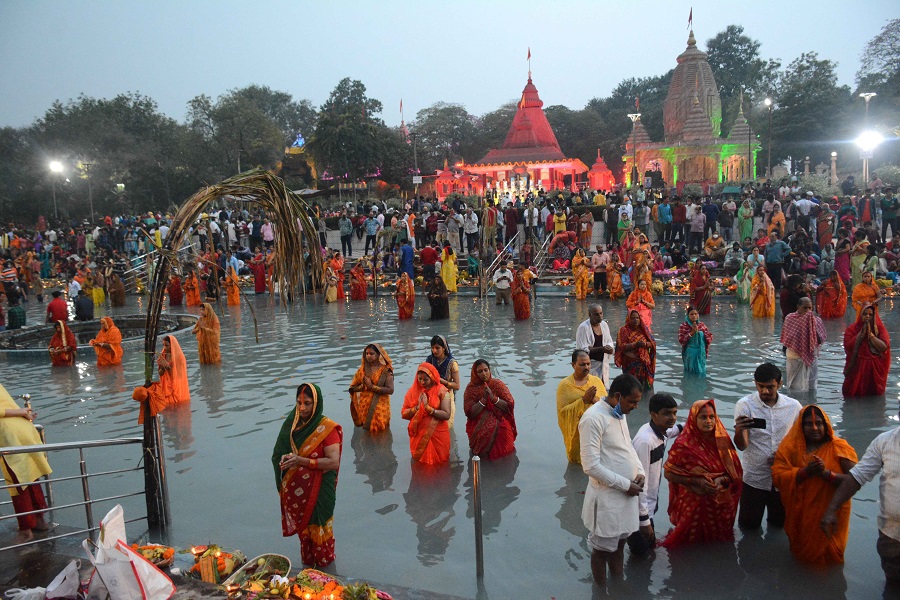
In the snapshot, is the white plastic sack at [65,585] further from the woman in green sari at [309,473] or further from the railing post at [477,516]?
the railing post at [477,516]

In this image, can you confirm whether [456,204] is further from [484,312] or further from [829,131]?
[829,131]

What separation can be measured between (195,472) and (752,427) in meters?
5.10

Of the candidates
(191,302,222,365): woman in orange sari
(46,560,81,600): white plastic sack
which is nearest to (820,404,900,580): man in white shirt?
(46,560,81,600): white plastic sack

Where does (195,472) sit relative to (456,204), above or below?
below

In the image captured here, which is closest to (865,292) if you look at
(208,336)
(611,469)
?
(611,469)

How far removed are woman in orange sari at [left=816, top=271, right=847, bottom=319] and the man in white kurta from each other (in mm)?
11219

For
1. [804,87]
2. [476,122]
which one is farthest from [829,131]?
[476,122]

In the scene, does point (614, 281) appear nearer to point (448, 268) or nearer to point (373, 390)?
point (448, 268)

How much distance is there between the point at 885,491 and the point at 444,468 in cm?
375

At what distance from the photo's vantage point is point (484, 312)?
671 inches

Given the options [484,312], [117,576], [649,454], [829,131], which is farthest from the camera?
[829,131]

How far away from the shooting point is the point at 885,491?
442 cm

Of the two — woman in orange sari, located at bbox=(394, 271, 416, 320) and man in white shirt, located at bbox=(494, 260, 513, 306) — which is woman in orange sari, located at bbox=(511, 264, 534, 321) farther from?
woman in orange sari, located at bbox=(394, 271, 416, 320)

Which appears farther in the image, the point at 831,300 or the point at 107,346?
the point at 831,300
